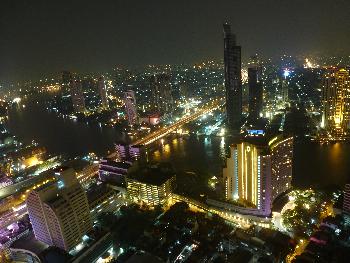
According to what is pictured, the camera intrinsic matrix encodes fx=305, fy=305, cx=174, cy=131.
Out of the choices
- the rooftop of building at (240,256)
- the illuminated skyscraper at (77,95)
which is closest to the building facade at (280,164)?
the rooftop of building at (240,256)

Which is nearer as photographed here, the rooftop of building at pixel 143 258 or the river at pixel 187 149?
the rooftop of building at pixel 143 258

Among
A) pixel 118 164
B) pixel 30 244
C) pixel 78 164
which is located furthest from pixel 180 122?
pixel 30 244

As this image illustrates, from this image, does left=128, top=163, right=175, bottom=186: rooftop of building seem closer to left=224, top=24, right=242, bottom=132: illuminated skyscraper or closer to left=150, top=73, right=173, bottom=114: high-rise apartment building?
left=224, top=24, right=242, bottom=132: illuminated skyscraper

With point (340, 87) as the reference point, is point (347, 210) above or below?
below

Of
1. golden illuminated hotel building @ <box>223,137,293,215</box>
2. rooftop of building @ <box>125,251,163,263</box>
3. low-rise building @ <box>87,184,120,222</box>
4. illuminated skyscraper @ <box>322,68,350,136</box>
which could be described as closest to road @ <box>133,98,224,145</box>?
low-rise building @ <box>87,184,120,222</box>

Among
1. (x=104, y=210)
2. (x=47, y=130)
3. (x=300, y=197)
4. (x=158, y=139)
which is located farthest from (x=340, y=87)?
(x=47, y=130)

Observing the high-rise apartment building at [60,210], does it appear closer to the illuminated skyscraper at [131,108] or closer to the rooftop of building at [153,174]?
the rooftop of building at [153,174]

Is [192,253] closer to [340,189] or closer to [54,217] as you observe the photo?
[54,217]
